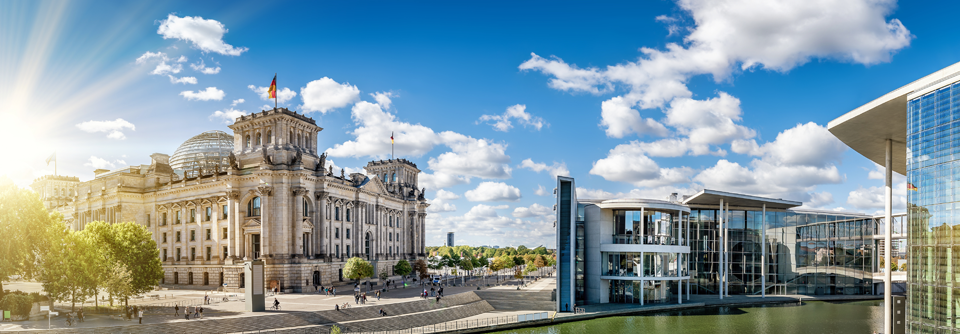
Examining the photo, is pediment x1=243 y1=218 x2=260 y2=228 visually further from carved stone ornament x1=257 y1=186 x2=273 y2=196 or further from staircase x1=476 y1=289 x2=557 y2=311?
staircase x1=476 y1=289 x2=557 y2=311

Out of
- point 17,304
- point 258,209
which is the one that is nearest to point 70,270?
point 17,304

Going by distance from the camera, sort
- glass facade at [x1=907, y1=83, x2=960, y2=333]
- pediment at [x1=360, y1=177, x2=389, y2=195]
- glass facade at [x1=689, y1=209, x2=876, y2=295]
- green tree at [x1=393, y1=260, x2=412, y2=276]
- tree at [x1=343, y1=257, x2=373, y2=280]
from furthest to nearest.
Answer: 1. green tree at [x1=393, y1=260, x2=412, y2=276]
2. pediment at [x1=360, y1=177, x2=389, y2=195]
3. glass facade at [x1=689, y1=209, x2=876, y2=295]
4. tree at [x1=343, y1=257, x2=373, y2=280]
5. glass facade at [x1=907, y1=83, x2=960, y2=333]

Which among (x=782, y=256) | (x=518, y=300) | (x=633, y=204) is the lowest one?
(x=518, y=300)

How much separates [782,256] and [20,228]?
93639 millimetres

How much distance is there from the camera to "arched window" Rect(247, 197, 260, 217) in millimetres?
84375

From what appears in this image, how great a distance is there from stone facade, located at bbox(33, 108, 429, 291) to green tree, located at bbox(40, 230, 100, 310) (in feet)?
82.5

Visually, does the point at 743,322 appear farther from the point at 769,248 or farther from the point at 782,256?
the point at 782,256

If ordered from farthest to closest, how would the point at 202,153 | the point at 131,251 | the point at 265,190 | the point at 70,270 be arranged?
the point at 202,153 → the point at 265,190 → the point at 131,251 → the point at 70,270

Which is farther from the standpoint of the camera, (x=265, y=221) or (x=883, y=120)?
(x=265, y=221)

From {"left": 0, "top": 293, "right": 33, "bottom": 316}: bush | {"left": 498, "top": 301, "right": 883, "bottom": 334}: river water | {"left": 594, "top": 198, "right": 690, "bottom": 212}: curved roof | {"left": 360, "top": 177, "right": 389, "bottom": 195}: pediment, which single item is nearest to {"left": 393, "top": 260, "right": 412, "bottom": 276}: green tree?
{"left": 360, "top": 177, "right": 389, "bottom": 195}: pediment

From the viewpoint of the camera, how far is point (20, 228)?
5375 centimetres

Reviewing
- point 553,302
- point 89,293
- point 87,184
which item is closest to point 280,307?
point 89,293

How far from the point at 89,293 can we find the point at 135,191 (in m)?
47.0

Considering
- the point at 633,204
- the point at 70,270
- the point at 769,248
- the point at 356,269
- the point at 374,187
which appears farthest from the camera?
the point at 374,187
